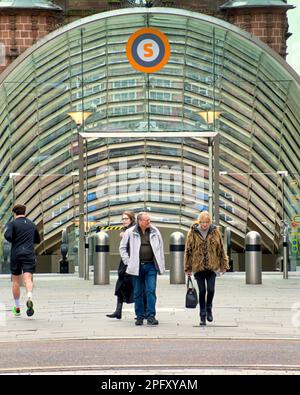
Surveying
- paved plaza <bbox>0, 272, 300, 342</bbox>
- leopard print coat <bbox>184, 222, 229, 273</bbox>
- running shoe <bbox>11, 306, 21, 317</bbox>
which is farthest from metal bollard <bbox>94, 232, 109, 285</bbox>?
leopard print coat <bbox>184, 222, 229, 273</bbox>

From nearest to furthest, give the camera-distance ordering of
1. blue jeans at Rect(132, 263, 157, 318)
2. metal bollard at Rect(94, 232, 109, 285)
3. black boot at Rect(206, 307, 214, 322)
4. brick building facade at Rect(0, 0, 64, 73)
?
1. black boot at Rect(206, 307, 214, 322)
2. blue jeans at Rect(132, 263, 157, 318)
3. metal bollard at Rect(94, 232, 109, 285)
4. brick building facade at Rect(0, 0, 64, 73)

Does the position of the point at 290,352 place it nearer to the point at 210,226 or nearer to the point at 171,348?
the point at 171,348

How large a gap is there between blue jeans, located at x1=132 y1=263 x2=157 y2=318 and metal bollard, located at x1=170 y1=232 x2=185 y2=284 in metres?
8.92

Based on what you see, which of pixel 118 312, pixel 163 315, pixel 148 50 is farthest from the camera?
pixel 148 50

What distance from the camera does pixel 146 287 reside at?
62.4ft

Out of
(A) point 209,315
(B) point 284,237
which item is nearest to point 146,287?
(A) point 209,315

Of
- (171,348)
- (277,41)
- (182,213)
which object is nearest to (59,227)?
(182,213)

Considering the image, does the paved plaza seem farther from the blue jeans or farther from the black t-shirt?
the black t-shirt

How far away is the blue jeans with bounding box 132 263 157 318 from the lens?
18859 millimetres

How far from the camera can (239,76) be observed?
37906mm

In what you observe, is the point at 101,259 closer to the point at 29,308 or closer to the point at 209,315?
the point at 29,308

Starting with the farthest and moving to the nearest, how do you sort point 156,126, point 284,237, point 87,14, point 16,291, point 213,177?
point 87,14, point 156,126, point 213,177, point 284,237, point 16,291

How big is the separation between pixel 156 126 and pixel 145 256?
707 inches

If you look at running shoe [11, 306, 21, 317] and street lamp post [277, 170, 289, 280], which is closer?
running shoe [11, 306, 21, 317]
